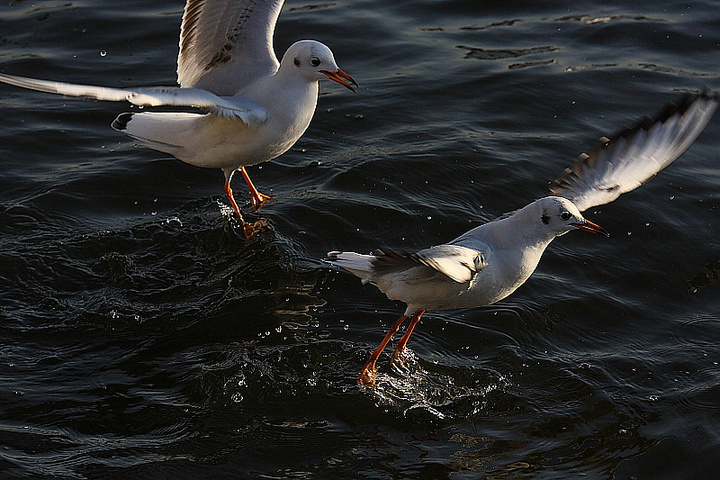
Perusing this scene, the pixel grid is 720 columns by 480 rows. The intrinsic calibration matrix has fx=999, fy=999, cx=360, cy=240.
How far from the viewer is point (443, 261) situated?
4.98 m

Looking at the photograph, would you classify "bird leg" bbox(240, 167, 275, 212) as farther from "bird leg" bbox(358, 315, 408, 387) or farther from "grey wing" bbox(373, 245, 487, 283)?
"grey wing" bbox(373, 245, 487, 283)

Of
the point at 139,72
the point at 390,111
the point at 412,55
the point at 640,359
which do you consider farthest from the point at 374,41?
the point at 640,359

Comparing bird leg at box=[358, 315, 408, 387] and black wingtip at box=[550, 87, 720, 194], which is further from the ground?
black wingtip at box=[550, 87, 720, 194]

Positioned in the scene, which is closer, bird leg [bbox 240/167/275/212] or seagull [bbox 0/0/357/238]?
seagull [bbox 0/0/357/238]

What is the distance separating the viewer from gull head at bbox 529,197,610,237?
18.8ft

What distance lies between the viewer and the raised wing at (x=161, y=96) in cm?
510

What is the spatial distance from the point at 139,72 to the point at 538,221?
590cm

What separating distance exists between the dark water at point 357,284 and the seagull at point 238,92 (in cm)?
80

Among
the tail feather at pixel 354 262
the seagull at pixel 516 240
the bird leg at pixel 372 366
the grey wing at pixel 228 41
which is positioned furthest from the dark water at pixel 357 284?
the grey wing at pixel 228 41

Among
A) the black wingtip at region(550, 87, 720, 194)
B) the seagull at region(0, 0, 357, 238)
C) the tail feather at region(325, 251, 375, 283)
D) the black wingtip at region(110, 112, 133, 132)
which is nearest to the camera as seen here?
the tail feather at region(325, 251, 375, 283)

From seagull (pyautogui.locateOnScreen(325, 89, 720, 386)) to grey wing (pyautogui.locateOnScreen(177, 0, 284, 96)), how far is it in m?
2.45

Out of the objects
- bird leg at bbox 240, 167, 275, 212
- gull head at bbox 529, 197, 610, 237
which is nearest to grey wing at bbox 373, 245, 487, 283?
gull head at bbox 529, 197, 610, 237

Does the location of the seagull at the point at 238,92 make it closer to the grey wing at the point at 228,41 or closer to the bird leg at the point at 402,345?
the grey wing at the point at 228,41

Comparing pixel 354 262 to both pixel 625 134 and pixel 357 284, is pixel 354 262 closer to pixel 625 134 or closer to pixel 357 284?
pixel 357 284
